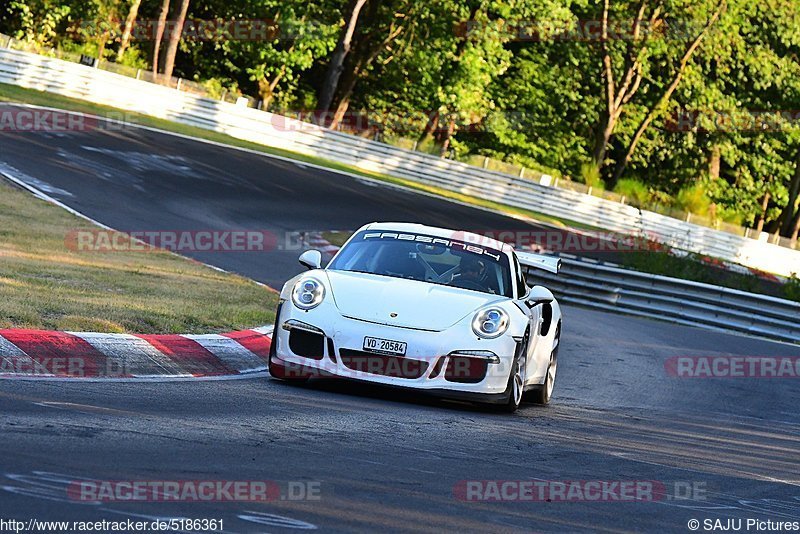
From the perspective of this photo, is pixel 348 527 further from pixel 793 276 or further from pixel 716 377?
pixel 793 276

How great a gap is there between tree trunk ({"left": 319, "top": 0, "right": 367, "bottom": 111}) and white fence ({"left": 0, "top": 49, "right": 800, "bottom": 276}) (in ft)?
23.9

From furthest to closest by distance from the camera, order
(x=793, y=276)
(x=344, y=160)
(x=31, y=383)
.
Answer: (x=344, y=160) → (x=793, y=276) → (x=31, y=383)

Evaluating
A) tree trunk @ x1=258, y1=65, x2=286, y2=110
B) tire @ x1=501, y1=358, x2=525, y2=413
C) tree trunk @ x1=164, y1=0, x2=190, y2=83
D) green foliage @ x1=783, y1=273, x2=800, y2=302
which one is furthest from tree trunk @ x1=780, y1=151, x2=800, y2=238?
tire @ x1=501, y1=358, x2=525, y2=413

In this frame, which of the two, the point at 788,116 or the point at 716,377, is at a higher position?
the point at 788,116

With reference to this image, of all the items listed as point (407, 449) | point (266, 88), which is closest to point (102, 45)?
point (266, 88)

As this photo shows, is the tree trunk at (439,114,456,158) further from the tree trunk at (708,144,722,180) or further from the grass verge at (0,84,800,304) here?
the tree trunk at (708,144,722,180)

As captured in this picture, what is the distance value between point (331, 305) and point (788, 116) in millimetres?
44643

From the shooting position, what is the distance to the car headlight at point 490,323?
30.5 ft

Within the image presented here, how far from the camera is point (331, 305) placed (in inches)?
364

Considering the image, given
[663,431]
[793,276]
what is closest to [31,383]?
[663,431]

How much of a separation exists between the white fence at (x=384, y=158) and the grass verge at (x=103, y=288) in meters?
18.6

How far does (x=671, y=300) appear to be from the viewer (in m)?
21.7

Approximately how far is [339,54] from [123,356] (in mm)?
→ 37695

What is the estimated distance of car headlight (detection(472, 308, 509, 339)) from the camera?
9297 millimetres
